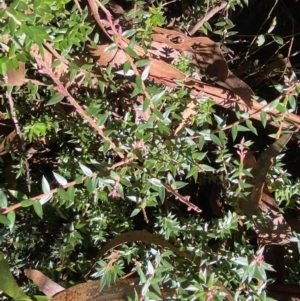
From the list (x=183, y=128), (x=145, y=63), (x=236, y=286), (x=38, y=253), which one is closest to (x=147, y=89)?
(x=145, y=63)

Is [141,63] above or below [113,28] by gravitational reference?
below

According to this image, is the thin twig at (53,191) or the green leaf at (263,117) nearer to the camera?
the thin twig at (53,191)

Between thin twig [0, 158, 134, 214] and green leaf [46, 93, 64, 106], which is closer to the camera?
thin twig [0, 158, 134, 214]

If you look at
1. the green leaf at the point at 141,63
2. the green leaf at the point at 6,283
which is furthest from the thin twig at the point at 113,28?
the green leaf at the point at 6,283

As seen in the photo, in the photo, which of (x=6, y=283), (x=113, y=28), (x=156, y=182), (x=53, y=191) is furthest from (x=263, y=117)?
(x=6, y=283)

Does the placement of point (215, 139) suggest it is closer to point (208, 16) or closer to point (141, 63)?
point (141, 63)

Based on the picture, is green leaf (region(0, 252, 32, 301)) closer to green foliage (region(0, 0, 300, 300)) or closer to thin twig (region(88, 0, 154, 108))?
green foliage (region(0, 0, 300, 300))

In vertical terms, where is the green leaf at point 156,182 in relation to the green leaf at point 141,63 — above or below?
below

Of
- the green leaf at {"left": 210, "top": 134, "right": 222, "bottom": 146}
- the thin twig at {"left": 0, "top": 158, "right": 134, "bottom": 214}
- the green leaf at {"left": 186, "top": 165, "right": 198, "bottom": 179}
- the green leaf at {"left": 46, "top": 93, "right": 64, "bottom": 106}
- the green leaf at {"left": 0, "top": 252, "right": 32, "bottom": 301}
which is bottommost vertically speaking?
the green leaf at {"left": 0, "top": 252, "right": 32, "bottom": 301}

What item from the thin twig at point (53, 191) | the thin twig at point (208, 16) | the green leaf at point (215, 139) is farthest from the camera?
the thin twig at point (208, 16)

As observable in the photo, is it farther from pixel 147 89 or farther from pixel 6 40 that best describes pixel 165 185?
pixel 6 40

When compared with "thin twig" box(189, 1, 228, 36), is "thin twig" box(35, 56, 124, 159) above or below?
above

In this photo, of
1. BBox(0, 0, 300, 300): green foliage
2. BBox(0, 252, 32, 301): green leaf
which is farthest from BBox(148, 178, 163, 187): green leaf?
BBox(0, 252, 32, 301): green leaf

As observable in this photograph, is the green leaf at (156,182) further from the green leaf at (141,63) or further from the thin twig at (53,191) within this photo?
the green leaf at (141,63)
